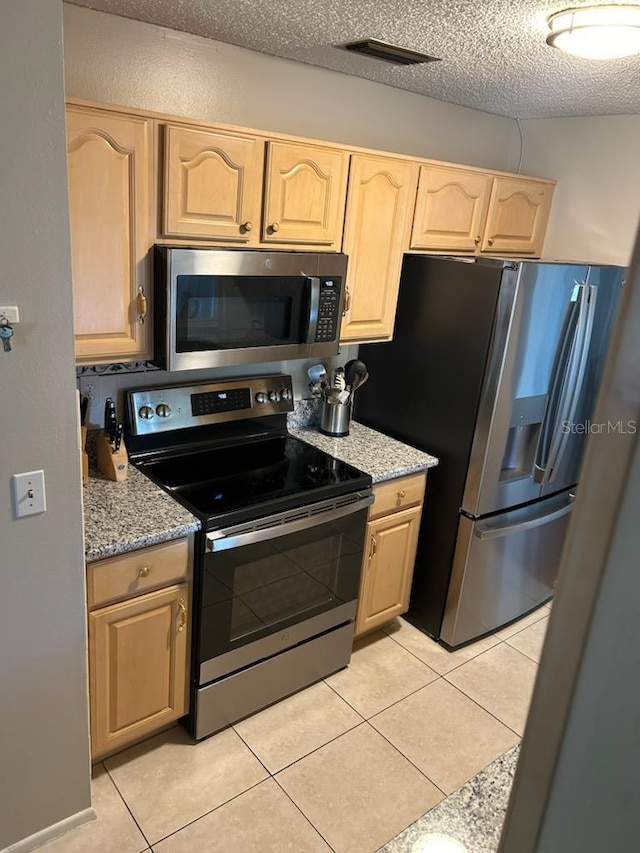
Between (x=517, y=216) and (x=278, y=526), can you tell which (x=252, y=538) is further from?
(x=517, y=216)

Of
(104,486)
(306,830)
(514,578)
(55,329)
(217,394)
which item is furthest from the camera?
(514,578)

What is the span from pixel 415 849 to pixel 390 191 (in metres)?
2.20

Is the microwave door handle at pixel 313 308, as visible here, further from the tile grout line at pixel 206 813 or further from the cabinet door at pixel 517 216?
the tile grout line at pixel 206 813

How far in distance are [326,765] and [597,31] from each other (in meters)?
2.42

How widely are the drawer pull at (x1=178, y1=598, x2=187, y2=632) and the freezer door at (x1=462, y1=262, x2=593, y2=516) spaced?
4.07 ft

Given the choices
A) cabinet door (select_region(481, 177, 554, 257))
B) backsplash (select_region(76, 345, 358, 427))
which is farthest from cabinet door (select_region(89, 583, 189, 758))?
cabinet door (select_region(481, 177, 554, 257))

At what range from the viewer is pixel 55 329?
4.84 feet

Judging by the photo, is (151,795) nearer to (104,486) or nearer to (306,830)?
(306,830)

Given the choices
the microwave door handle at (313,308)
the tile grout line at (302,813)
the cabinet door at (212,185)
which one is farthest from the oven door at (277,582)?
the cabinet door at (212,185)

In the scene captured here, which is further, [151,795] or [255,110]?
[255,110]

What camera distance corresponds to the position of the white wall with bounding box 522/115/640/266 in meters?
2.94

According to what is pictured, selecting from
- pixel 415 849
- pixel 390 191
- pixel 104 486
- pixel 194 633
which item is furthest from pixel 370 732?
pixel 390 191

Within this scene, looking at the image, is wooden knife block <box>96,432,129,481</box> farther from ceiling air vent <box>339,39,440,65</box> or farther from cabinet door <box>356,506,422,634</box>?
ceiling air vent <box>339,39,440,65</box>

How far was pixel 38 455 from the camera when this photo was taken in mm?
1547
